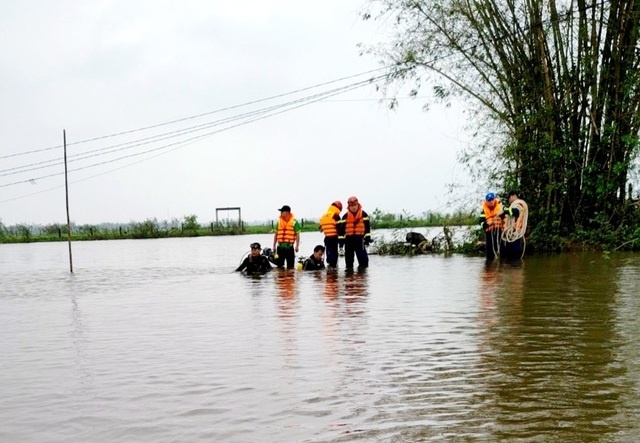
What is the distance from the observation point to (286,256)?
21.5 metres

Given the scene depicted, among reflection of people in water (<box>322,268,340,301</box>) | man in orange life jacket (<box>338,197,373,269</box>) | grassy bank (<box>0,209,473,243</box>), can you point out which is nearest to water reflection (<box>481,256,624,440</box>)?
reflection of people in water (<box>322,268,340,301</box>)

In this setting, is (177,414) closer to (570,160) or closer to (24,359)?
(24,359)

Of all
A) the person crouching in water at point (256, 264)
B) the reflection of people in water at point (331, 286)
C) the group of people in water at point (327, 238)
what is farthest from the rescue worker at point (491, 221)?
the person crouching in water at point (256, 264)

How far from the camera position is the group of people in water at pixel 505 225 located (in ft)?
72.7

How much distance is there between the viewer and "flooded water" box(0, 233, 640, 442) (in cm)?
Result: 520

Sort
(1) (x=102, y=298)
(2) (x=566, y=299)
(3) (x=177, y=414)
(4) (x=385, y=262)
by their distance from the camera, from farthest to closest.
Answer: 1. (4) (x=385, y=262)
2. (1) (x=102, y=298)
3. (2) (x=566, y=299)
4. (3) (x=177, y=414)

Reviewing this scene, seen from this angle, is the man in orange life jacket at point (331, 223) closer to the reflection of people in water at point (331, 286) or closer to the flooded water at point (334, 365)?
the reflection of people in water at point (331, 286)

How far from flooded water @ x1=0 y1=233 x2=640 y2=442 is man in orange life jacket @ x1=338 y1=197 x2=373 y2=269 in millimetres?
5863

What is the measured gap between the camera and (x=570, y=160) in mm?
25719

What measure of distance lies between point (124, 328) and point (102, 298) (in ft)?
17.3

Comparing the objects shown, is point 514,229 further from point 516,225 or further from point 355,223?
point 355,223

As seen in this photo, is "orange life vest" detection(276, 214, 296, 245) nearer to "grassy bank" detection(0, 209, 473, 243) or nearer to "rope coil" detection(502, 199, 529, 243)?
"rope coil" detection(502, 199, 529, 243)

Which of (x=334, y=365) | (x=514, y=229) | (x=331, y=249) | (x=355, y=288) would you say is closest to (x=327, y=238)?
(x=331, y=249)

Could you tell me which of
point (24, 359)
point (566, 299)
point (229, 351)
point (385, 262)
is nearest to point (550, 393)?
point (229, 351)
